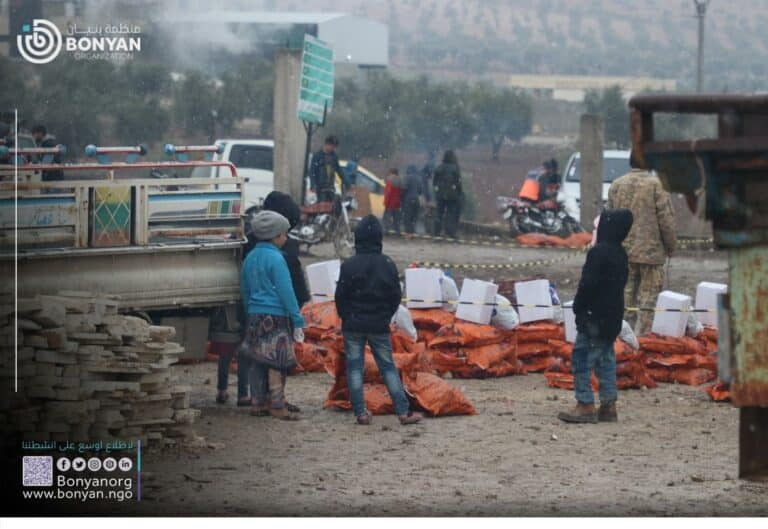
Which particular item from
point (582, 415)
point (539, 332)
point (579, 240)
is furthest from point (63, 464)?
point (579, 240)

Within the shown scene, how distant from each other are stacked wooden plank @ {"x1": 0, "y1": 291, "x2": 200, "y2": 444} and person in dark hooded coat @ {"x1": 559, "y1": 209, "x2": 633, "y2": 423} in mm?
2535

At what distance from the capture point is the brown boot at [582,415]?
8.73 m

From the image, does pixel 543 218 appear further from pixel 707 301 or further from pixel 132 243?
pixel 132 243

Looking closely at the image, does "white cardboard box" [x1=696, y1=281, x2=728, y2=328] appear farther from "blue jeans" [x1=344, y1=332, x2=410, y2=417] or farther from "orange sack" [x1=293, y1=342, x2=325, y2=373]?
"blue jeans" [x1=344, y1=332, x2=410, y2=417]

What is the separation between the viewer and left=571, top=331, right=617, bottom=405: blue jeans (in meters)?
8.70

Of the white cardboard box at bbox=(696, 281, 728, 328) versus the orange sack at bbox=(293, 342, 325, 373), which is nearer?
the orange sack at bbox=(293, 342, 325, 373)

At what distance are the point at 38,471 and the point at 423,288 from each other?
15.1 ft

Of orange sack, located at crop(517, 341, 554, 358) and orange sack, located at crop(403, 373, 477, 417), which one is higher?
orange sack, located at crop(517, 341, 554, 358)

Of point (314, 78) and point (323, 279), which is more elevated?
point (314, 78)

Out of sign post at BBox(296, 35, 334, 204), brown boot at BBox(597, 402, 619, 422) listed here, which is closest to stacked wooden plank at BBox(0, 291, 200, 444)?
brown boot at BBox(597, 402, 619, 422)

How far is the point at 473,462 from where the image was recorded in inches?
299

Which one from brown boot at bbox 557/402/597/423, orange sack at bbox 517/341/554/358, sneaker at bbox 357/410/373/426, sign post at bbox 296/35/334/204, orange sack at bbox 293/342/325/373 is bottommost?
sneaker at bbox 357/410/373/426

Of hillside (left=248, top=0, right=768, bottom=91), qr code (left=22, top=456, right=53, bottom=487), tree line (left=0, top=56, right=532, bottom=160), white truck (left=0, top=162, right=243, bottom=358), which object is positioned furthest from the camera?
hillside (left=248, top=0, right=768, bottom=91)

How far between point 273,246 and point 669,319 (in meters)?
3.32
